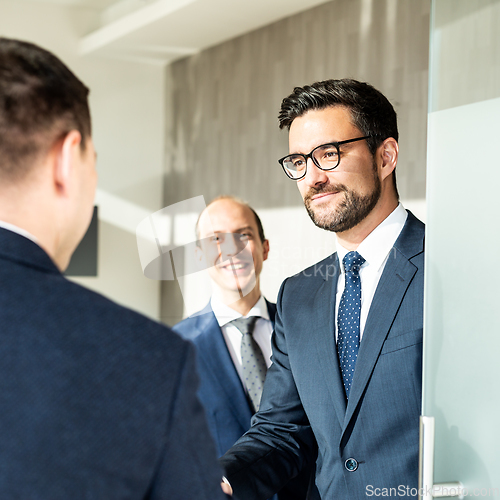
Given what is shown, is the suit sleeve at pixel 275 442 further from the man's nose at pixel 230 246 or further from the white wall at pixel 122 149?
the white wall at pixel 122 149

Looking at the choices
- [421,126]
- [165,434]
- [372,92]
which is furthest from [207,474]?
[421,126]

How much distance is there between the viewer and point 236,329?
1.60 m

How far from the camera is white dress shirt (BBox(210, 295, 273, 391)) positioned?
1.58 m

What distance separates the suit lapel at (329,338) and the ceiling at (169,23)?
209 cm

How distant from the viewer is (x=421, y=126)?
2396 millimetres

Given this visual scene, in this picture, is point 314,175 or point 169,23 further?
point 169,23

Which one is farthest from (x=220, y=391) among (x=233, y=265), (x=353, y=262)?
(x=353, y=262)

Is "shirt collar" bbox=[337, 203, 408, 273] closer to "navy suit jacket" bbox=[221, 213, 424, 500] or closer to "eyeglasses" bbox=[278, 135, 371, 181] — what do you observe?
"navy suit jacket" bbox=[221, 213, 424, 500]

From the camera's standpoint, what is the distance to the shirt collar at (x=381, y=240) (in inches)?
49.9

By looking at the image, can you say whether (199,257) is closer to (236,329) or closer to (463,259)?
(236,329)

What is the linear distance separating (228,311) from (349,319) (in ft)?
1.51

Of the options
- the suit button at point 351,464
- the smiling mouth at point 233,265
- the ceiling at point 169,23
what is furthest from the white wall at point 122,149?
the suit button at point 351,464

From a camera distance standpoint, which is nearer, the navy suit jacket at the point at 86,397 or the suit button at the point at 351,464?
the navy suit jacket at the point at 86,397

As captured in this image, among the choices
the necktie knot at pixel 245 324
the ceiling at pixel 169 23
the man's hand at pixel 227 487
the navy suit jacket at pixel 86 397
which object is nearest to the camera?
the navy suit jacket at pixel 86 397
